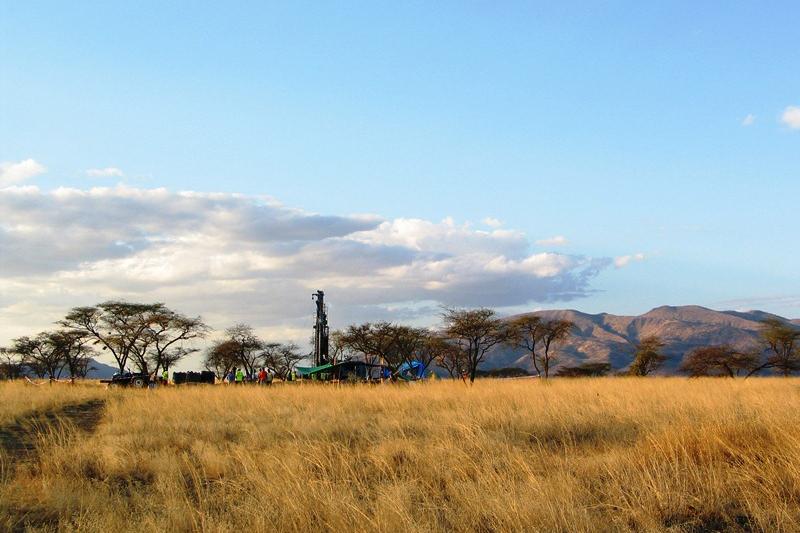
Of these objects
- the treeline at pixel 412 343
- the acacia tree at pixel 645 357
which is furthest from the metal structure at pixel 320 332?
the acacia tree at pixel 645 357

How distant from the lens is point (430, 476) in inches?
279

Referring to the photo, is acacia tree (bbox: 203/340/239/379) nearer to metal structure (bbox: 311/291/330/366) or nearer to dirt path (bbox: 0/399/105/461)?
metal structure (bbox: 311/291/330/366)

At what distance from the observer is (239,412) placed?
1474 centimetres

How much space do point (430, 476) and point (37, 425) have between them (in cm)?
1108

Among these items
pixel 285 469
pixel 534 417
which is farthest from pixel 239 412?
pixel 285 469

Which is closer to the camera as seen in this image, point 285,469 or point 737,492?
point 737,492

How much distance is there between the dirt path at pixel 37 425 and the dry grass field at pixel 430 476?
0.24 metres

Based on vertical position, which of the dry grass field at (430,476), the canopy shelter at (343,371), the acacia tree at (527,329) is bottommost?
the canopy shelter at (343,371)

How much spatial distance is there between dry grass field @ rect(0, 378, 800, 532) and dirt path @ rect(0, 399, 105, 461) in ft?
0.80

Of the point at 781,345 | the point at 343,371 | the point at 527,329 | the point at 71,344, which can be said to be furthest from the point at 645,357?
the point at 71,344

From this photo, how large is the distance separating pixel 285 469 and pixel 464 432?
3063mm

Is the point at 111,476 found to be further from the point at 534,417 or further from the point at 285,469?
the point at 534,417

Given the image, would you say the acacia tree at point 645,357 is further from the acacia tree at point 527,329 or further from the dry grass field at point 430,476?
the dry grass field at point 430,476

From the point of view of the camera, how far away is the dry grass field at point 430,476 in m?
5.42
